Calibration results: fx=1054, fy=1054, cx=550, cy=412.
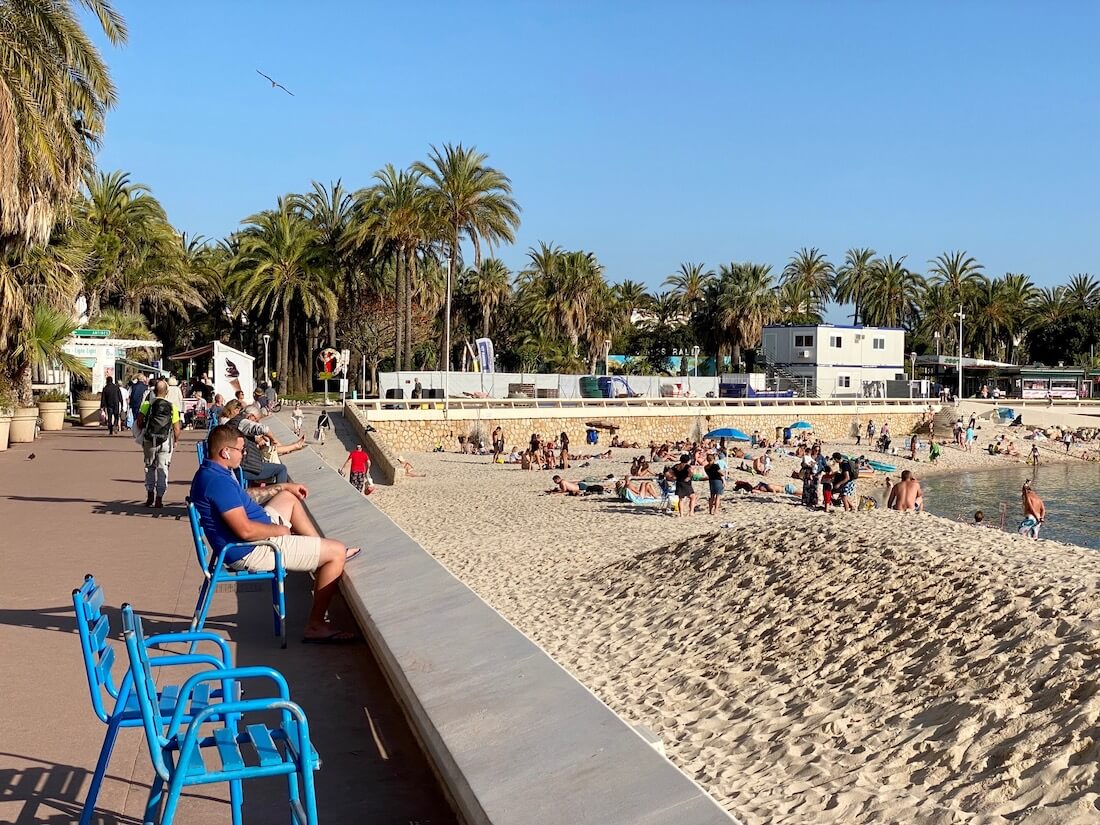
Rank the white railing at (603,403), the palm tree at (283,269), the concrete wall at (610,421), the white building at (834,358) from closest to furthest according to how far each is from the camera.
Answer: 1. the concrete wall at (610,421)
2. the white railing at (603,403)
3. the palm tree at (283,269)
4. the white building at (834,358)

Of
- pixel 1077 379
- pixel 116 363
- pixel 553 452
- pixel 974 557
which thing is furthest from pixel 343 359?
pixel 1077 379

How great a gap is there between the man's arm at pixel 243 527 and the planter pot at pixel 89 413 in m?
25.5

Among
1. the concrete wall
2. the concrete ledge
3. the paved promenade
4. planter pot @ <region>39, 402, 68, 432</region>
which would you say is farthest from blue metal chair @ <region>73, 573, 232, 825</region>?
the concrete wall

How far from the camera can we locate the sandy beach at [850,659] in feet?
17.7

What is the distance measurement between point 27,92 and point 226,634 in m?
14.0

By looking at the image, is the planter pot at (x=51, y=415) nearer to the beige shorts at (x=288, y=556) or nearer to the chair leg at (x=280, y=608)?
the beige shorts at (x=288, y=556)

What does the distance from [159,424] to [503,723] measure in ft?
29.5

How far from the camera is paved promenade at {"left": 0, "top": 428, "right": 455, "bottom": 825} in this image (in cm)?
365

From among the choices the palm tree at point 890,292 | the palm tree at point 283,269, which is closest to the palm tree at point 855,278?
the palm tree at point 890,292

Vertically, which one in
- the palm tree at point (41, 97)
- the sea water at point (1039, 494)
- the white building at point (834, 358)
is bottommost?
the sea water at point (1039, 494)

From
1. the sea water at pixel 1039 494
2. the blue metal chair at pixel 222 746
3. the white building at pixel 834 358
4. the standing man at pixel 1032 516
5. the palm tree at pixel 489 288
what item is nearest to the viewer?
the blue metal chair at pixel 222 746

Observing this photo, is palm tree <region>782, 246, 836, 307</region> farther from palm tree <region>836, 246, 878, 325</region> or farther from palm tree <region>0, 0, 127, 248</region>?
palm tree <region>0, 0, 127, 248</region>

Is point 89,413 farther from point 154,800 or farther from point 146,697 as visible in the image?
point 146,697

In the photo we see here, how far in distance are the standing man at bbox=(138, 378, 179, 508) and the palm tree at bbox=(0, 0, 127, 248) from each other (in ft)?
18.7
